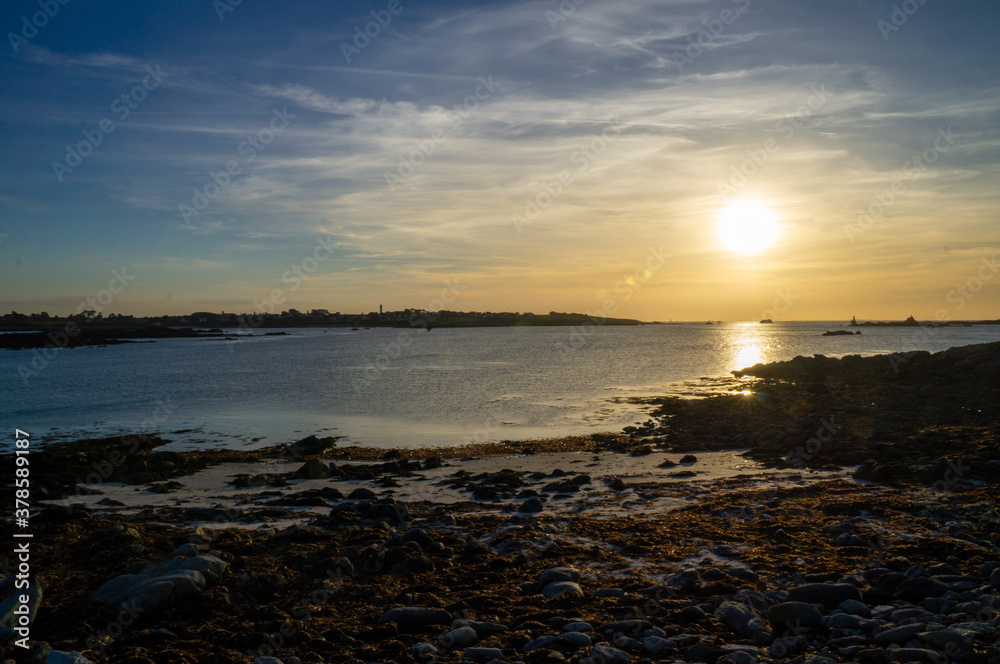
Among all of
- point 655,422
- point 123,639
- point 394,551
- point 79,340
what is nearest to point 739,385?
point 655,422

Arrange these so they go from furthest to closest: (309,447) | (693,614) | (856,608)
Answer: (309,447) < (693,614) < (856,608)

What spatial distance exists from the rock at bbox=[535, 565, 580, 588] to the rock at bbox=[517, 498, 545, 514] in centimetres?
441

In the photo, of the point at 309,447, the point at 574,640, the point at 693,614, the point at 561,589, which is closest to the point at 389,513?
the point at 561,589

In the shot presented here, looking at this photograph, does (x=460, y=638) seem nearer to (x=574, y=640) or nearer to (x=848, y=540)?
(x=574, y=640)

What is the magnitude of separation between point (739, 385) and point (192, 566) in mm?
43678

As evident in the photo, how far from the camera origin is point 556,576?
8844mm

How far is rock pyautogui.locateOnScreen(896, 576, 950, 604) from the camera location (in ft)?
24.8

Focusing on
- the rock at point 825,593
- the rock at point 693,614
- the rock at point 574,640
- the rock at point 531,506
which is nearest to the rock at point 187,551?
the rock at point 574,640

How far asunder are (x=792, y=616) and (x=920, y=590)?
1939 mm

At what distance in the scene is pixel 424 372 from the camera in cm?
6206

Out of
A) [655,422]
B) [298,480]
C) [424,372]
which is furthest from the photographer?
[424,372]

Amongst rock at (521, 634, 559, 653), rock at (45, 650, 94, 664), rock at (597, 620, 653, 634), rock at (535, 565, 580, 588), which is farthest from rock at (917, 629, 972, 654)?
rock at (45, 650, 94, 664)

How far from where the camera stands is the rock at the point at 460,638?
7.00 m

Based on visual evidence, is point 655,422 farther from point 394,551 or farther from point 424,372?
point 424,372
